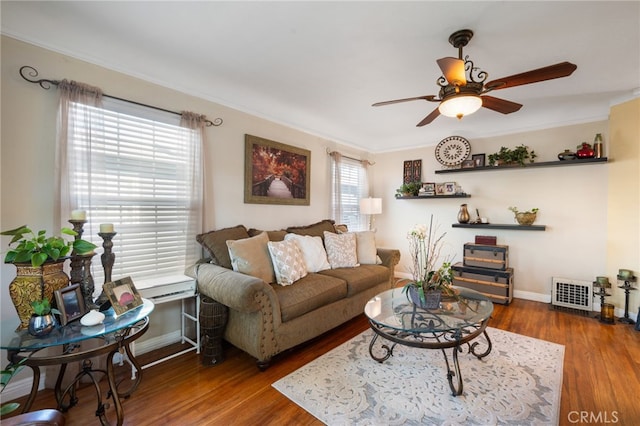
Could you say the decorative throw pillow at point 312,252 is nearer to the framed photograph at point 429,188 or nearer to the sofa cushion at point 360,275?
the sofa cushion at point 360,275

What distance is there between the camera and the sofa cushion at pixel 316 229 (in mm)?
3625

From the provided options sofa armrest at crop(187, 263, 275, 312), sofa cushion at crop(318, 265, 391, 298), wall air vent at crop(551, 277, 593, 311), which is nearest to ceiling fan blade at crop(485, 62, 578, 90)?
sofa cushion at crop(318, 265, 391, 298)

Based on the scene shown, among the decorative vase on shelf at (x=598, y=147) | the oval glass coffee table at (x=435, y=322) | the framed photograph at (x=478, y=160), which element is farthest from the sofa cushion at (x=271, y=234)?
the decorative vase on shelf at (x=598, y=147)

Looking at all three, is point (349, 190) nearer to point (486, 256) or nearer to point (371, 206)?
point (371, 206)

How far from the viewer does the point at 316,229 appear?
3797mm

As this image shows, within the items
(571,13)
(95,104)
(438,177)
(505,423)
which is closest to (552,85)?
(571,13)

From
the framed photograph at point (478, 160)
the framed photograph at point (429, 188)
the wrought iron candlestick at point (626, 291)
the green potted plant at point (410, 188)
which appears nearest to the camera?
the wrought iron candlestick at point (626, 291)

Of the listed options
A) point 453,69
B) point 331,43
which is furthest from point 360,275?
point 331,43

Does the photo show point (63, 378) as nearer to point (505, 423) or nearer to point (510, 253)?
point (505, 423)

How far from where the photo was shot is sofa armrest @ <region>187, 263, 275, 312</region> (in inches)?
80.7

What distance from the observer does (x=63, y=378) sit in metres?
1.88

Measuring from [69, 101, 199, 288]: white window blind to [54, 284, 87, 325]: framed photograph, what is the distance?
0.71 meters

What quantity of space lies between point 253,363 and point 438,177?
4.10 m

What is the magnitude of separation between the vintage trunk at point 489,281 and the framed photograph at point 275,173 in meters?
2.50
